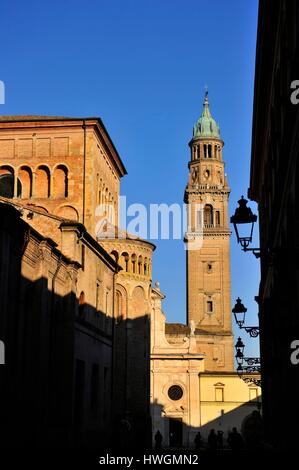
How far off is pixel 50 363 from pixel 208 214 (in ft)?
184

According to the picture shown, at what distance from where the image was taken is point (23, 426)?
2008 centimetres

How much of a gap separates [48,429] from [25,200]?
592 inches

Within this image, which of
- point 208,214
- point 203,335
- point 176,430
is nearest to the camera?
point 176,430

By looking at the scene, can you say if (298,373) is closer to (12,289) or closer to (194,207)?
(12,289)

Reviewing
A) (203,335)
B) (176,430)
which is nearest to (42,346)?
(176,430)

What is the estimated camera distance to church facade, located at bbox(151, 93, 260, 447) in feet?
189

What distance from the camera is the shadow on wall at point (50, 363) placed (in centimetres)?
1930

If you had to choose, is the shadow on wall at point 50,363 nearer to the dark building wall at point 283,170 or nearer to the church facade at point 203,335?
the dark building wall at point 283,170

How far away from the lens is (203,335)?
241ft

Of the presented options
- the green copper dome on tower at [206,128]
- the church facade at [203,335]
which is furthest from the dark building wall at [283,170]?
the green copper dome on tower at [206,128]

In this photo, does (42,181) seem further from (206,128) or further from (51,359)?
(206,128)

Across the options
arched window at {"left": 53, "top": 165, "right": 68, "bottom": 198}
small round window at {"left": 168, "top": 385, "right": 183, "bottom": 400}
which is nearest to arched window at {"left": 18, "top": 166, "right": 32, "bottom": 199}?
arched window at {"left": 53, "top": 165, "right": 68, "bottom": 198}

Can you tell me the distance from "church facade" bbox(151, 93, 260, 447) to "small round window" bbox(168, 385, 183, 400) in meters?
0.06
